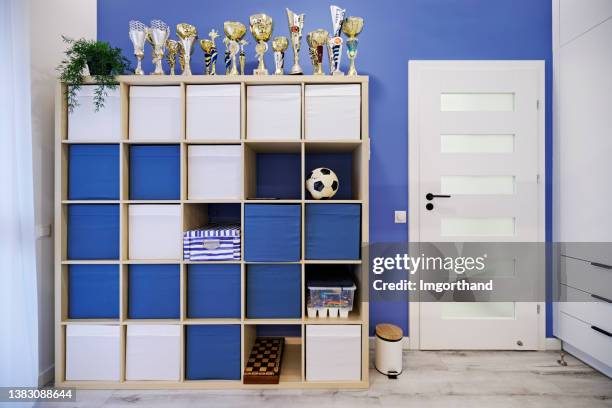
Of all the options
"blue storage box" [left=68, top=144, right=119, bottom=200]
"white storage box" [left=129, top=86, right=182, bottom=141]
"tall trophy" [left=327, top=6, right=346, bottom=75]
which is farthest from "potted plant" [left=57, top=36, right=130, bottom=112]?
"tall trophy" [left=327, top=6, right=346, bottom=75]

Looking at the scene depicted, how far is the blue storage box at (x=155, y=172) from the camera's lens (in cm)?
180

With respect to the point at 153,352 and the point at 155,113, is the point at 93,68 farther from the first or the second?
the point at 153,352

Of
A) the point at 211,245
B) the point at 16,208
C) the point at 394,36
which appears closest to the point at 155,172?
the point at 211,245

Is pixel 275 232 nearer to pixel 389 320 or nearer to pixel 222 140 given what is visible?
pixel 222 140

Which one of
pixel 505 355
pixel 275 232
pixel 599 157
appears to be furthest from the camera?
pixel 505 355

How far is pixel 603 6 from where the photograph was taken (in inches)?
73.8

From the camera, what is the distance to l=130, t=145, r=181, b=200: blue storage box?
1805mm

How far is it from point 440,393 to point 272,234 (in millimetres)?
1325

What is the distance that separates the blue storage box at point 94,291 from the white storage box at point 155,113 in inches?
31.8

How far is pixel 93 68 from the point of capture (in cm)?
177

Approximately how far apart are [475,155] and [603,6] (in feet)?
3.58

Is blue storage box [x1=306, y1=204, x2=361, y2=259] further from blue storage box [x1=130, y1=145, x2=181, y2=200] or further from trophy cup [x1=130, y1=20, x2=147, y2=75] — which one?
trophy cup [x1=130, y1=20, x2=147, y2=75]

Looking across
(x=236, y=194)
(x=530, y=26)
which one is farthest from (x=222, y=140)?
(x=530, y=26)

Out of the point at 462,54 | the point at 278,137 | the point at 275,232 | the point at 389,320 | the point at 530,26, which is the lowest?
the point at 389,320
